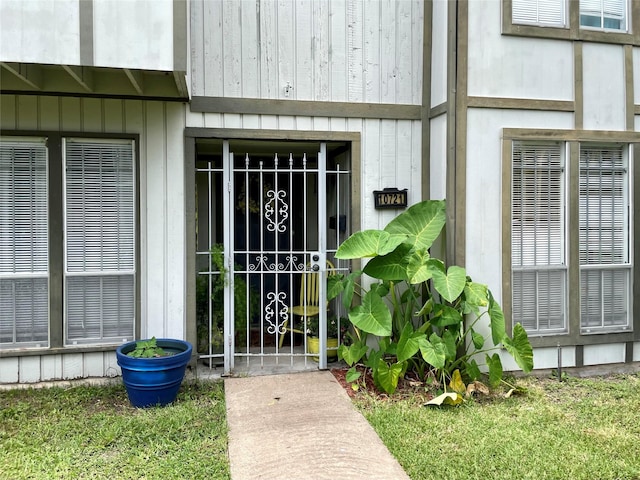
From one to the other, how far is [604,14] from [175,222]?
4251 millimetres

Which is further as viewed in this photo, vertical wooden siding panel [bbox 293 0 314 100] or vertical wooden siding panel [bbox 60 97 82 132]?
vertical wooden siding panel [bbox 293 0 314 100]

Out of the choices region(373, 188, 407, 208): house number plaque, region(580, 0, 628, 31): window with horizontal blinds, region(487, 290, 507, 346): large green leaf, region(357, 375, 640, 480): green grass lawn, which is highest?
region(580, 0, 628, 31): window with horizontal blinds

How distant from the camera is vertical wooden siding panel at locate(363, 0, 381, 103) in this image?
4.51 m

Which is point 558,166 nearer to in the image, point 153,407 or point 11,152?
point 153,407

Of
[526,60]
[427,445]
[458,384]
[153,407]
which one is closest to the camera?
[427,445]

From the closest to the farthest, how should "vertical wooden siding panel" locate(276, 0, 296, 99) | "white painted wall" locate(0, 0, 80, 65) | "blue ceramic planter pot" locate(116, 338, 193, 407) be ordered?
1. "white painted wall" locate(0, 0, 80, 65)
2. "blue ceramic planter pot" locate(116, 338, 193, 407)
3. "vertical wooden siding panel" locate(276, 0, 296, 99)

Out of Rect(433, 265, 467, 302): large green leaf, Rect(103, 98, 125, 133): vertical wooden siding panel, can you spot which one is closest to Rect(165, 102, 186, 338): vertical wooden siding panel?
Rect(103, 98, 125, 133): vertical wooden siding panel

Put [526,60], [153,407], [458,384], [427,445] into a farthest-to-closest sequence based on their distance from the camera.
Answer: [526,60]
[458,384]
[153,407]
[427,445]

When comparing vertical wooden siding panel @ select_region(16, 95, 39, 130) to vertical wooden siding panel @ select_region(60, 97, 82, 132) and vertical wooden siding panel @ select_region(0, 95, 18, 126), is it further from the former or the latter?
vertical wooden siding panel @ select_region(60, 97, 82, 132)

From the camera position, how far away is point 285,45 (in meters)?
4.38

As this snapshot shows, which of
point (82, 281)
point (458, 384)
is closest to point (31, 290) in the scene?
point (82, 281)

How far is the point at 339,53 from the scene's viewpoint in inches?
176

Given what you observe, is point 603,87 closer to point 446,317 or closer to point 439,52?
point 439,52

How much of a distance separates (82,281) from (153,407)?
121 centimetres
